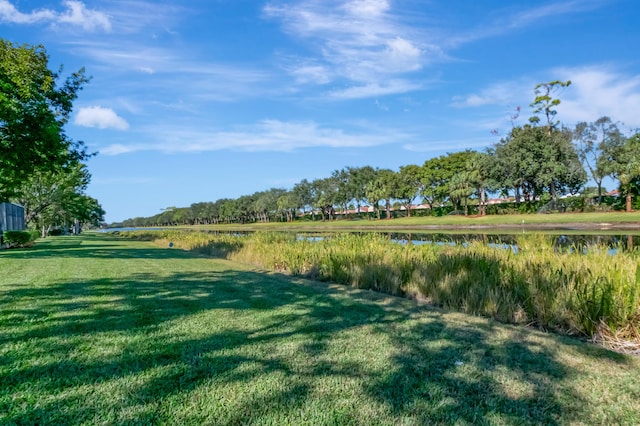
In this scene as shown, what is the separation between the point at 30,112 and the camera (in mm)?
14289

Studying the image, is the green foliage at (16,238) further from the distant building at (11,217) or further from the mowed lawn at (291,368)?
the mowed lawn at (291,368)

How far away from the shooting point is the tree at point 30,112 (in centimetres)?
1405

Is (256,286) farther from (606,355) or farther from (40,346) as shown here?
(606,355)

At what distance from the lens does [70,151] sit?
18266 mm

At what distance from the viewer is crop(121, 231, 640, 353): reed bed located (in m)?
4.73

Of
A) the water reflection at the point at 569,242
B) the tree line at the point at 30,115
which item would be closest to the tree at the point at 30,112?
the tree line at the point at 30,115

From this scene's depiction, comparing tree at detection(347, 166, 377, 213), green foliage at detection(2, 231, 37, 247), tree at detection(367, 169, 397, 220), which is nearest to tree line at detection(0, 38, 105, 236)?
green foliage at detection(2, 231, 37, 247)

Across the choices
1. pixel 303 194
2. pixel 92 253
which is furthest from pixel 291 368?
pixel 303 194

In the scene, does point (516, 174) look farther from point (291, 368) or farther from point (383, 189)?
point (291, 368)

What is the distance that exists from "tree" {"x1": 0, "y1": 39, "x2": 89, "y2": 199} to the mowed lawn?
11.5m

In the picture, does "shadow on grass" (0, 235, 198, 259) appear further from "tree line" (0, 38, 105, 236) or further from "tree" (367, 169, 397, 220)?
"tree" (367, 169, 397, 220)

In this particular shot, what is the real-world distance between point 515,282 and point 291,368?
13.2 ft

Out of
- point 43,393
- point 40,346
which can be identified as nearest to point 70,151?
point 40,346

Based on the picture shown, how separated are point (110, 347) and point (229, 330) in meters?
1.19
